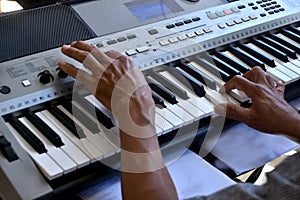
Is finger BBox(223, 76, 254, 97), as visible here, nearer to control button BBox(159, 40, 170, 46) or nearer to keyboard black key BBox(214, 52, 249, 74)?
keyboard black key BBox(214, 52, 249, 74)

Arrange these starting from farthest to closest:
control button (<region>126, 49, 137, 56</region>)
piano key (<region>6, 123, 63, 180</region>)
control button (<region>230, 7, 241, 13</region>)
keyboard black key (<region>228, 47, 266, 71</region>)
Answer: control button (<region>230, 7, 241, 13</region>) < keyboard black key (<region>228, 47, 266, 71</region>) < control button (<region>126, 49, 137, 56</region>) < piano key (<region>6, 123, 63, 180</region>)

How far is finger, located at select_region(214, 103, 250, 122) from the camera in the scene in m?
1.18

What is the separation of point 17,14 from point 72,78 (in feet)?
0.84

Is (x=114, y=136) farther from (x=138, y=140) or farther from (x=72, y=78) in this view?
(x=72, y=78)

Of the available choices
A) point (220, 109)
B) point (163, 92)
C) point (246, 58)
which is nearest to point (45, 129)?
point (163, 92)

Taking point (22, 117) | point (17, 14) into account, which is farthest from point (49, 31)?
point (22, 117)

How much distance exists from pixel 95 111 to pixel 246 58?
489 mm

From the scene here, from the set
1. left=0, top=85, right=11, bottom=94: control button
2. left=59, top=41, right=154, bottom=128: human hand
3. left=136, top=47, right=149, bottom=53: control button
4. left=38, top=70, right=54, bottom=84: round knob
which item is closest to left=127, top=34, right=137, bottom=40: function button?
left=136, top=47, right=149, bottom=53: control button

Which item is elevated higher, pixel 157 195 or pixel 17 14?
pixel 17 14

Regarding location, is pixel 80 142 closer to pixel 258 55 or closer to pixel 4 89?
pixel 4 89

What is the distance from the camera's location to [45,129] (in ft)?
3.41

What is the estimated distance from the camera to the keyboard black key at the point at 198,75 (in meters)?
1.25

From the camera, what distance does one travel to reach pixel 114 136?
1.04 metres

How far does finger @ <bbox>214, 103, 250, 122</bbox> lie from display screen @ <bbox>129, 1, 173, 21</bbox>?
365mm
